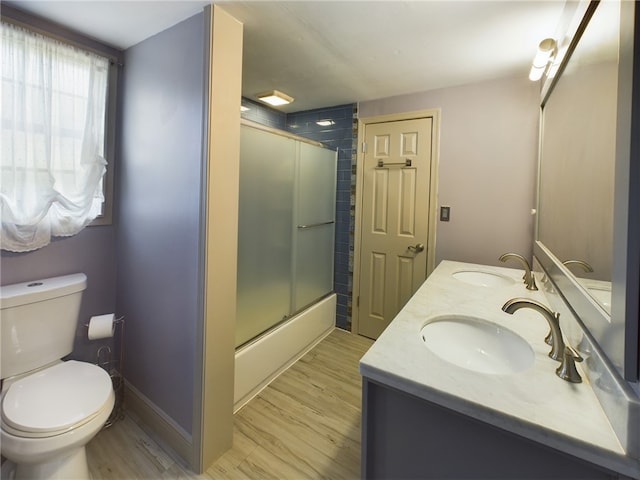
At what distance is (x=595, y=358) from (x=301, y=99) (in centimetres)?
268

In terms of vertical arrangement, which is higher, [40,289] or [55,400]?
[40,289]

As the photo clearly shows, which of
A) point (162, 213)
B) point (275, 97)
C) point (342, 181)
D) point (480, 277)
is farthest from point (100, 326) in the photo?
point (480, 277)

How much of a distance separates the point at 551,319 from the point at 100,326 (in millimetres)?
2103

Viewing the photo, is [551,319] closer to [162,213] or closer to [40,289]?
[162,213]

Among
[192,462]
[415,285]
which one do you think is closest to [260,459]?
[192,462]

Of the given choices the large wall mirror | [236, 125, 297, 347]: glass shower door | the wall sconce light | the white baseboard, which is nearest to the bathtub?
[236, 125, 297, 347]: glass shower door

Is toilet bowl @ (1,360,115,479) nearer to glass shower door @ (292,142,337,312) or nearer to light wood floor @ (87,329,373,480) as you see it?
light wood floor @ (87,329,373,480)

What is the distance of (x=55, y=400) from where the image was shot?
130 cm

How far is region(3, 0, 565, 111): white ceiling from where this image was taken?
138 centimetres

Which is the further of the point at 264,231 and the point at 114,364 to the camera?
the point at 264,231

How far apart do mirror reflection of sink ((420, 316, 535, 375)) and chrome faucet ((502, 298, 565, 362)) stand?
0.11 meters

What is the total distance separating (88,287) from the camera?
5.94 feet

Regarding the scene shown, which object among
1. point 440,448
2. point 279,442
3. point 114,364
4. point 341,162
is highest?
point 341,162

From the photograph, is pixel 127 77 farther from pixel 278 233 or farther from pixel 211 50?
pixel 278 233
